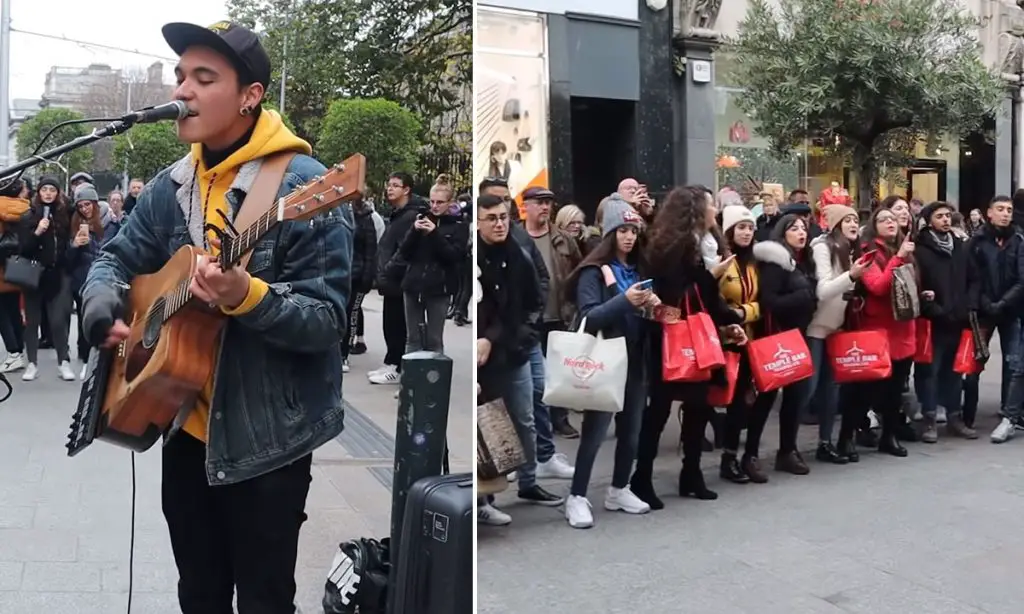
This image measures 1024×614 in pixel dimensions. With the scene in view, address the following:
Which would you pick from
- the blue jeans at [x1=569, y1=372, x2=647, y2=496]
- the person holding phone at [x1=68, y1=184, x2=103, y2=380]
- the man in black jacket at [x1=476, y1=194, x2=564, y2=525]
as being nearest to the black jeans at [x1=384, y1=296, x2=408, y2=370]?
the man in black jacket at [x1=476, y1=194, x2=564, y2=525]

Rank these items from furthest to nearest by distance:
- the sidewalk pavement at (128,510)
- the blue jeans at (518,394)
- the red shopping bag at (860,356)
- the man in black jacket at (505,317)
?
1. the red shopping bag at (860,356)
2. the blue jeans at (518,394)
3. the man in black jacket at (505,317)
4. the sidewalk pavement at (128,510)

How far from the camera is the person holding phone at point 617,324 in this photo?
4.30 metres

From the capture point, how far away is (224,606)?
7.22 ft

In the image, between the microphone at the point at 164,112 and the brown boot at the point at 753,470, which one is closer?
the microphone at the point at 164,112

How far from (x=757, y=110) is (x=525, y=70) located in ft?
13.9

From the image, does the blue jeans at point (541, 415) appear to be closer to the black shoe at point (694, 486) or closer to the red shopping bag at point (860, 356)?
the black shoe at point (694, 486)

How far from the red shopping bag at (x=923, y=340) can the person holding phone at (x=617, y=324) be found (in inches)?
91.9

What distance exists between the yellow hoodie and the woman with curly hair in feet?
8.88

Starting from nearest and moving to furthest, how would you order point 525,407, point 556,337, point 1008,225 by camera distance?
1. point 525,407
2. point 556,337
3. point 1008,225

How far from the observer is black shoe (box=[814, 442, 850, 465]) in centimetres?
564

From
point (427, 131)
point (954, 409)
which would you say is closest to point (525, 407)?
point (427, 131)

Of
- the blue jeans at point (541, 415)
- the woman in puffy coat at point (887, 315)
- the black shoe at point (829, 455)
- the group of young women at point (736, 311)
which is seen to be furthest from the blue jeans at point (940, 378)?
the blue jeans at point (541, 415)

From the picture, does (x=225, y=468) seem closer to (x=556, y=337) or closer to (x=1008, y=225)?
(x=556, y=337)

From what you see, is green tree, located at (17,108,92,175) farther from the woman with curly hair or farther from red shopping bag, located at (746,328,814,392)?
red shopping bag, located at (746,328,814,392)
